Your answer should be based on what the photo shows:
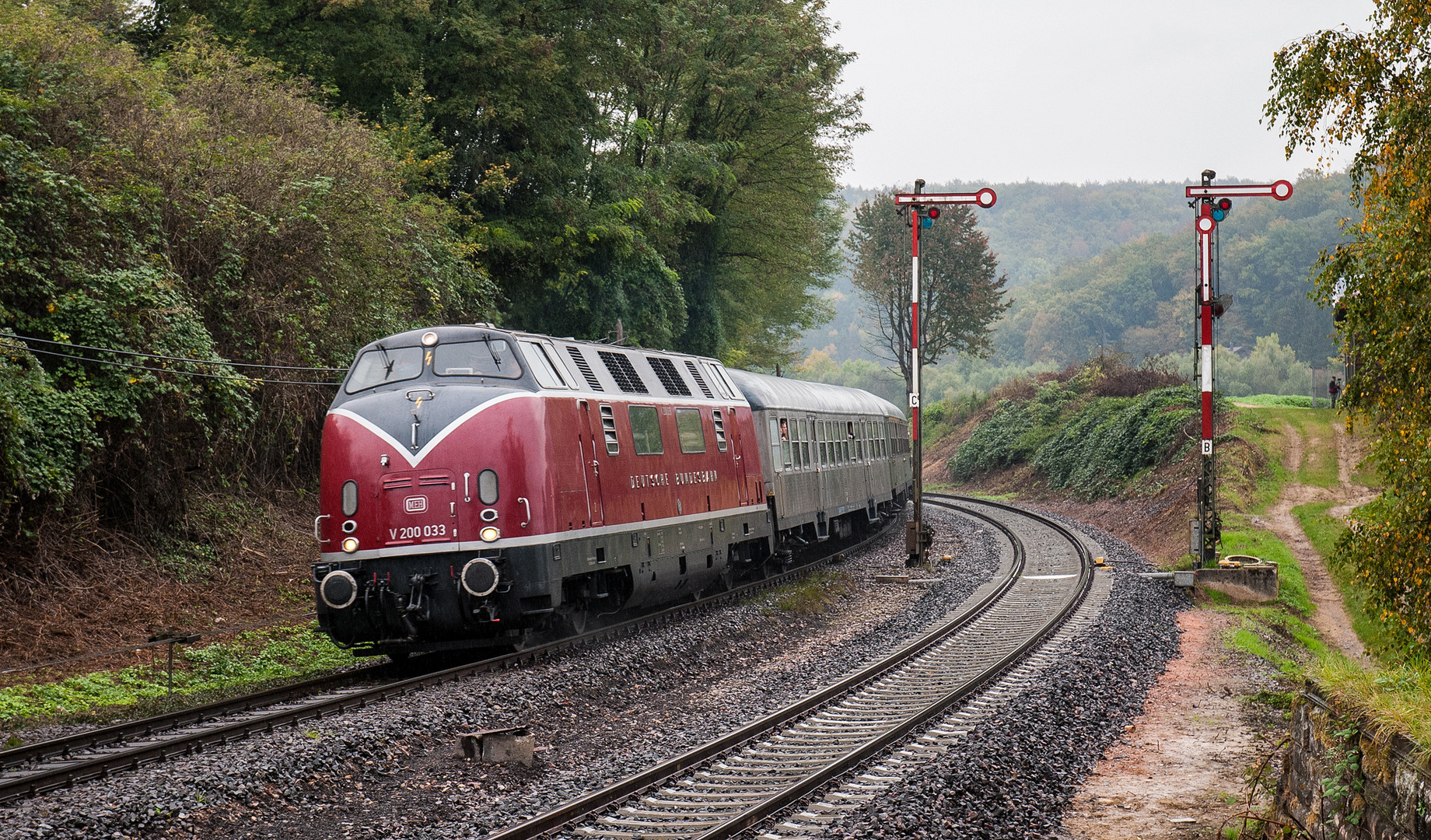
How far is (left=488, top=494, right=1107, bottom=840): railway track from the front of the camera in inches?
299

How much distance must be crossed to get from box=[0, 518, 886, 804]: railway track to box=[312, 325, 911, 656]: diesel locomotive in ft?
1.42

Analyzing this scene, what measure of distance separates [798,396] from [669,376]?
6.78 metres

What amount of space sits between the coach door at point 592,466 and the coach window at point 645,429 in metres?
1.14

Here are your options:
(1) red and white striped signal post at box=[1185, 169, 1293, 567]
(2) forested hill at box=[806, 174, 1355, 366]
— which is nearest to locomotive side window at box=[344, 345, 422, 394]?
(1) red and white striped signal post at box=[1185, 169, 1293, 567]

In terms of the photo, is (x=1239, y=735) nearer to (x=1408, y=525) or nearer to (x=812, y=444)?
(x=1408, y=525)

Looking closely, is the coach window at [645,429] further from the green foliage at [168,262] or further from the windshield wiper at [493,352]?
the green foliage at [168,262]

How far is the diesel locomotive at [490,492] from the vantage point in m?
11.7

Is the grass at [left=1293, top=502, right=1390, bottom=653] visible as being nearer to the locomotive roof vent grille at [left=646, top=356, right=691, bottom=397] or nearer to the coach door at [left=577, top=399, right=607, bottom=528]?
the locomotive roof vent grille at [left=646, top=356, right=691, bottom=397]

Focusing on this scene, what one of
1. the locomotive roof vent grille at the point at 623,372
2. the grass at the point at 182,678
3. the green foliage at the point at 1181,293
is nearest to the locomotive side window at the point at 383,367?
the locomotive roof vent grille at the point at 623,372

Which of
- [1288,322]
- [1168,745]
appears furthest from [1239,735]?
[1288,322]

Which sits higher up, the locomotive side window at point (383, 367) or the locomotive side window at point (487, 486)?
the locomotive side window at point (383, 367)

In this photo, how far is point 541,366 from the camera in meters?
12.8

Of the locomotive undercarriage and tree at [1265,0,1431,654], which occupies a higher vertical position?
tree at [1265,0,1431,654]

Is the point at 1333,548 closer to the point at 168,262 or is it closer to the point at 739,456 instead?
the point at 739,456
